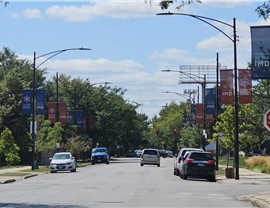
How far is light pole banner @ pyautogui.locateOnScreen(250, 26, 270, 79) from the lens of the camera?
85.4 feet

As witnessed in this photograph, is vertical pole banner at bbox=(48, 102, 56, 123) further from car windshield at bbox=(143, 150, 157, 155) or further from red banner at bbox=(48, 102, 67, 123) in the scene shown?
car windshield at bbox=(143, 150, 157, 155)

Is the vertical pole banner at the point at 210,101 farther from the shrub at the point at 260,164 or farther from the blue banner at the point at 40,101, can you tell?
the blue banner at the point at 40,101

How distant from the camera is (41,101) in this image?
53.4 m

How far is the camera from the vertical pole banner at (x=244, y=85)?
37375 millimetres

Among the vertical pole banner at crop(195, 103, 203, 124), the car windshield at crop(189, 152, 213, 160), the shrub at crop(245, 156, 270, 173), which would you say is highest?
the vertical pole banner at crop(195, 103, 203, 124)

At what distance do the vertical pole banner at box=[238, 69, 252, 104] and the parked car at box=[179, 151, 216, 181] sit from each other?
3740 millimetres

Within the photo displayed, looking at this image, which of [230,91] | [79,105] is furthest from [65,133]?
[230,91]

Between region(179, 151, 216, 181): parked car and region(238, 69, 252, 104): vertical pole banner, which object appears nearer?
region(238, 69, 252, 104): vertical pole banner

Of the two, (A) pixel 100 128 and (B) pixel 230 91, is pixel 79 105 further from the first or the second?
(B) pixel 230 91

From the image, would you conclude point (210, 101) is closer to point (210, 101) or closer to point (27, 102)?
point (210, 101)

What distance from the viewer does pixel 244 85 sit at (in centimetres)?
3747

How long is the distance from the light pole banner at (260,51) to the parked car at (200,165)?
39.4 feet

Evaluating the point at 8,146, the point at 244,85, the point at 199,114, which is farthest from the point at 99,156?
the point at 244,85

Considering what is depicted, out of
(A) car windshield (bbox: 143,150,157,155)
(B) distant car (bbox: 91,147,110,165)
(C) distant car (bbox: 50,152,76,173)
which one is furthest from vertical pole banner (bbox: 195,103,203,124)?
(C) distant car (bbox: 50,152,76,173)
